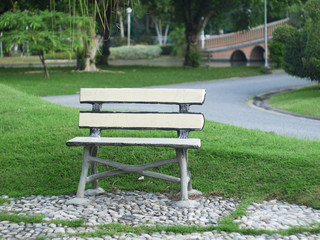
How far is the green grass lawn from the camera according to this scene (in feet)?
47.3

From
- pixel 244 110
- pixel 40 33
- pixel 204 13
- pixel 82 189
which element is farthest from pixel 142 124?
pixel 204 13

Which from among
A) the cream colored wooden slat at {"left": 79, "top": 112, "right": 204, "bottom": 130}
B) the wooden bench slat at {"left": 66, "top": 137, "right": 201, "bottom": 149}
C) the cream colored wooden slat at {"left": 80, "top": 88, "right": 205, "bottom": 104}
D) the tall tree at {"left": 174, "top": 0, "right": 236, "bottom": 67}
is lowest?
the wooden bench slat at {"left": 66, "top": 137, "right": 201, "bottom": 149}

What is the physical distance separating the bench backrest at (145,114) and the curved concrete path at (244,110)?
13.5 feet

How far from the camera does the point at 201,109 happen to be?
47.7 ft

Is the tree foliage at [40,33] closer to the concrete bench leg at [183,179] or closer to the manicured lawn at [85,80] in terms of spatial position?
the manicured lawn at [85,80]

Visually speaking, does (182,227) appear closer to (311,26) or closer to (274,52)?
(311,26)

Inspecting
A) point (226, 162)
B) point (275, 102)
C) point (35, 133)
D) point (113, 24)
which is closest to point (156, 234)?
point (113, 24)

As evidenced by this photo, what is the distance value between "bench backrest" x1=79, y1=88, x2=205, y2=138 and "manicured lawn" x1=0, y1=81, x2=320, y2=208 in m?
0.83

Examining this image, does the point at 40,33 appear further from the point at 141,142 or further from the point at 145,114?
the point at 141,142

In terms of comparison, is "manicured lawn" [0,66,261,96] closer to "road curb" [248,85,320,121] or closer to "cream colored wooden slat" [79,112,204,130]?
"road curb" [248,85,320,121]

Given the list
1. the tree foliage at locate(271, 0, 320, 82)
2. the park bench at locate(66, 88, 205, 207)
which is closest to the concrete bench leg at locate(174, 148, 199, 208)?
the park bench at locate(66, 88, 205, 207)

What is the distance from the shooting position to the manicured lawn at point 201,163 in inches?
237

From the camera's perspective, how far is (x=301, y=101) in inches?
633

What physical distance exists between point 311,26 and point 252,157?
11.1m
